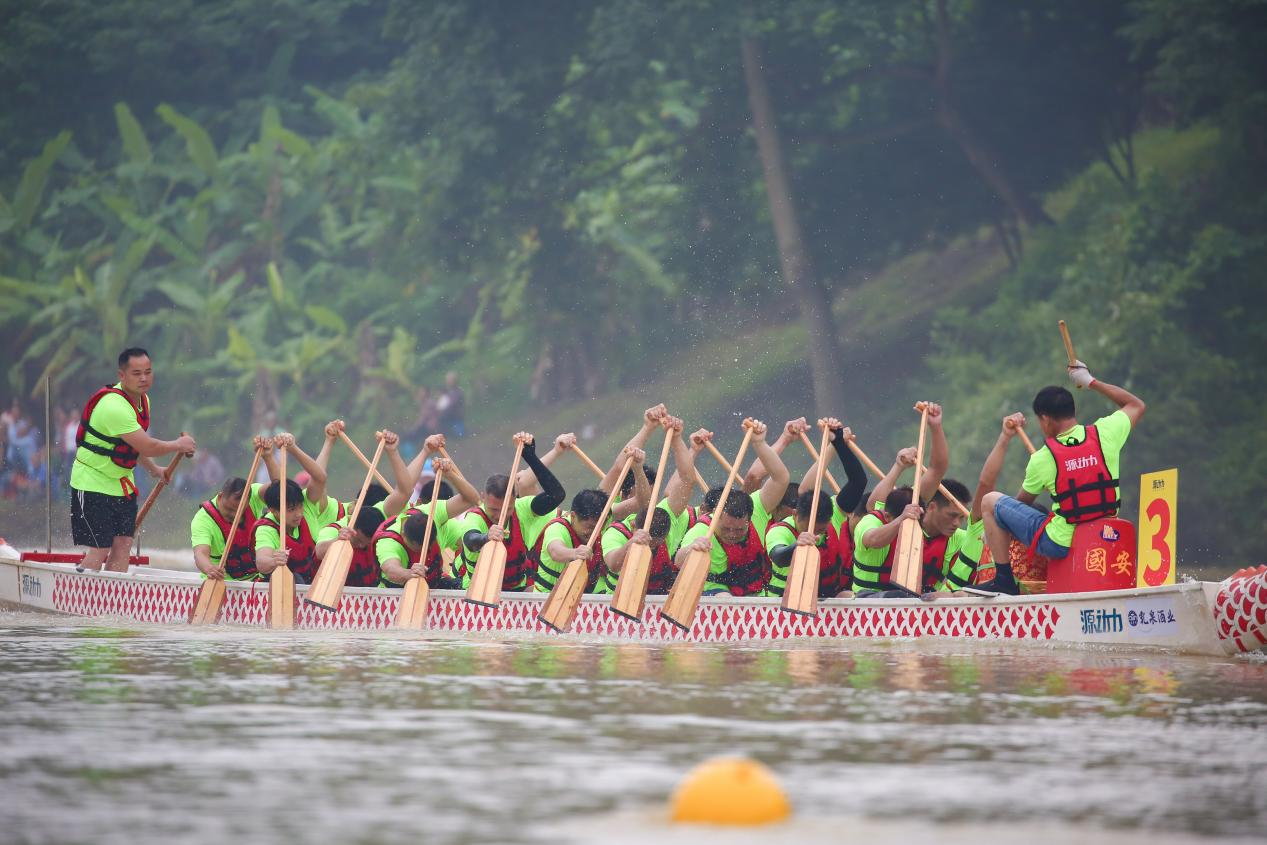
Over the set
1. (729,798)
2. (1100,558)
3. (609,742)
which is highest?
(1100,558)

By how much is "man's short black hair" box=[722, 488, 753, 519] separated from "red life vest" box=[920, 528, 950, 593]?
96cm

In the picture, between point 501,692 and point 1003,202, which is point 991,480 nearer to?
point 501,692

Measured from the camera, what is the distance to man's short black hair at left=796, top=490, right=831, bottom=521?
9.72m

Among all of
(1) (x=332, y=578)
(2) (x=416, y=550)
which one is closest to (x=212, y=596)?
(1) (x=332, y=578)

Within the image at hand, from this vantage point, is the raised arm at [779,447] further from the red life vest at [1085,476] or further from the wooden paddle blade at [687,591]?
the red life vest at [1085,476]

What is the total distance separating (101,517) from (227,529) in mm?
770

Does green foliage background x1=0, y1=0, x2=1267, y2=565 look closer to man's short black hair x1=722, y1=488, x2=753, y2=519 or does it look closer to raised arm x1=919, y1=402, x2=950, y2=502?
raised arm x1=919, y1=402, x2=950, y2=502

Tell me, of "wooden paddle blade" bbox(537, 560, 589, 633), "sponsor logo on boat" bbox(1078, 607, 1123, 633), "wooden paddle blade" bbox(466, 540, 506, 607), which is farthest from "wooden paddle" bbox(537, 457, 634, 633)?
"sponsor logo on boat" bbox(1078, 607, 1123, 633)

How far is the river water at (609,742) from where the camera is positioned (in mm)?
4605

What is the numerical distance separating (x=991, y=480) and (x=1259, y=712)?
2.90 m

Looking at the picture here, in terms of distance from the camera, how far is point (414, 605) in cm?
994

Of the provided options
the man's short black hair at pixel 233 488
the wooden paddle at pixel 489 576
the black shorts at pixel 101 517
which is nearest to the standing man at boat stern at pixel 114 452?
the black shorts at pixel 101 517

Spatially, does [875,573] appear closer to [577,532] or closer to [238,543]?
[577,532]

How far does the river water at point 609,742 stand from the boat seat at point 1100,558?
1.22ft
